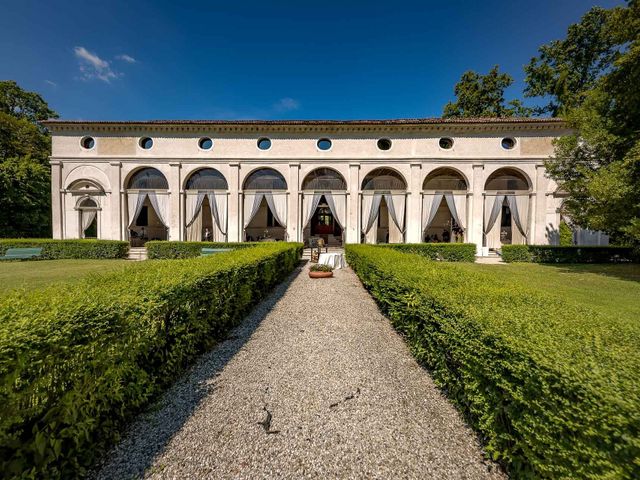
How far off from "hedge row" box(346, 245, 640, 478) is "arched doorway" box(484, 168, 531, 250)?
17.1 m

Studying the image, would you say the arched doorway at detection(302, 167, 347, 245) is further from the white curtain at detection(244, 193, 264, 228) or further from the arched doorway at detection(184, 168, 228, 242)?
the arched doorway at detection(184, 168, 228, 242)

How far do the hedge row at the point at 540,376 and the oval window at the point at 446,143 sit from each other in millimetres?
16770

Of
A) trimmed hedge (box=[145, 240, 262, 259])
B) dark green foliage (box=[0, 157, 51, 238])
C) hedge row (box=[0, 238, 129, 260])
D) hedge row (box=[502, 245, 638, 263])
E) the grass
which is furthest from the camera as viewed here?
dark green foliage (box=[0, 157, 51, 238])

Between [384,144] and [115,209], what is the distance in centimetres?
1946

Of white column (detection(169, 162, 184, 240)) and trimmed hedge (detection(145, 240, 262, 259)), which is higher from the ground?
white column (detection(169, 162, 184, 240))

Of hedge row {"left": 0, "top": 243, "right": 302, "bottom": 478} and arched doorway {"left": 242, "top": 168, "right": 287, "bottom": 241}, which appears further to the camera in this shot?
arched doorway {"left": 242, "top": 168, "right": 287, "bottom": 241}

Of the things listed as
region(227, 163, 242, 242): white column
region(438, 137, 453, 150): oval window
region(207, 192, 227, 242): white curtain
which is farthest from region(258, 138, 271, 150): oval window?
region(438, 137, 453, 150): oval window

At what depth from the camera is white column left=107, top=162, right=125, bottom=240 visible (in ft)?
56.0

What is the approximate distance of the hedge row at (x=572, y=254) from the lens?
46.1 ft

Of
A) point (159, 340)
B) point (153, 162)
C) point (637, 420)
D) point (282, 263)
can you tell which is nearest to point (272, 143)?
point (153, 162)

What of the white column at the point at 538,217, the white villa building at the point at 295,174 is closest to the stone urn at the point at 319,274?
the white villa building at the point at 295,174

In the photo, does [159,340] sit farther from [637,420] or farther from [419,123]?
[419,123]

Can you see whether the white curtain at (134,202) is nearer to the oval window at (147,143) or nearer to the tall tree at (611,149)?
the oval window at (147,143)

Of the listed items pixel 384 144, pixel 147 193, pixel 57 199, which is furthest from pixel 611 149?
pixel 57 199
